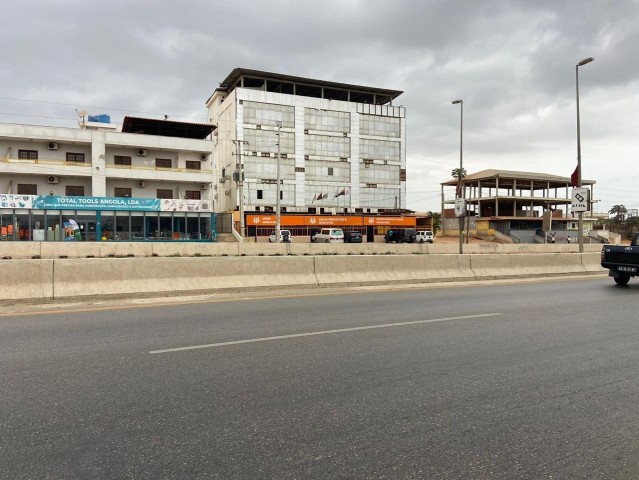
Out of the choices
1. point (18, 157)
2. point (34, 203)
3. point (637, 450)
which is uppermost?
point (18, 157)

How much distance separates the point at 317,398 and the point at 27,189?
47.8m

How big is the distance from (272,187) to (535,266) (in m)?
46.9

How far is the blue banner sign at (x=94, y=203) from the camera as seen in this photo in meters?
41.1

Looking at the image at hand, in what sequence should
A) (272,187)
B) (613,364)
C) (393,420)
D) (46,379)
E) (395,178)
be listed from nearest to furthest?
(393,420) < (46,379) < (613,364) < (272,187) < (395,178)

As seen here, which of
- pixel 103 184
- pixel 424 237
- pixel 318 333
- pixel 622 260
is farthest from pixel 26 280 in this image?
pixel 424 237

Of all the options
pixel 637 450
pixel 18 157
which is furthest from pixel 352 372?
pixel 18 157

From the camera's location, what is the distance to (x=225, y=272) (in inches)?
460

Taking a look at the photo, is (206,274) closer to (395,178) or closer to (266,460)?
(266,460)

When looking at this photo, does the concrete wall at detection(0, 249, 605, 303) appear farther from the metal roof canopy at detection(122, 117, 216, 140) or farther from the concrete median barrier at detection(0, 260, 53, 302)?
the metal roof canopy at detection(122, 117, 216, 140)

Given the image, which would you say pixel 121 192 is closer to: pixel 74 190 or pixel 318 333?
pixel 74 190

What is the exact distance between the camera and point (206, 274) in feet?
37.7

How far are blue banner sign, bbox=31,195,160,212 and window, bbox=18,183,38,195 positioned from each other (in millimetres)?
3118

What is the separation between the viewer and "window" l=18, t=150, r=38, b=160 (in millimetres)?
43188

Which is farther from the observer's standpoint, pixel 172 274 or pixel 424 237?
pixel 424 237
